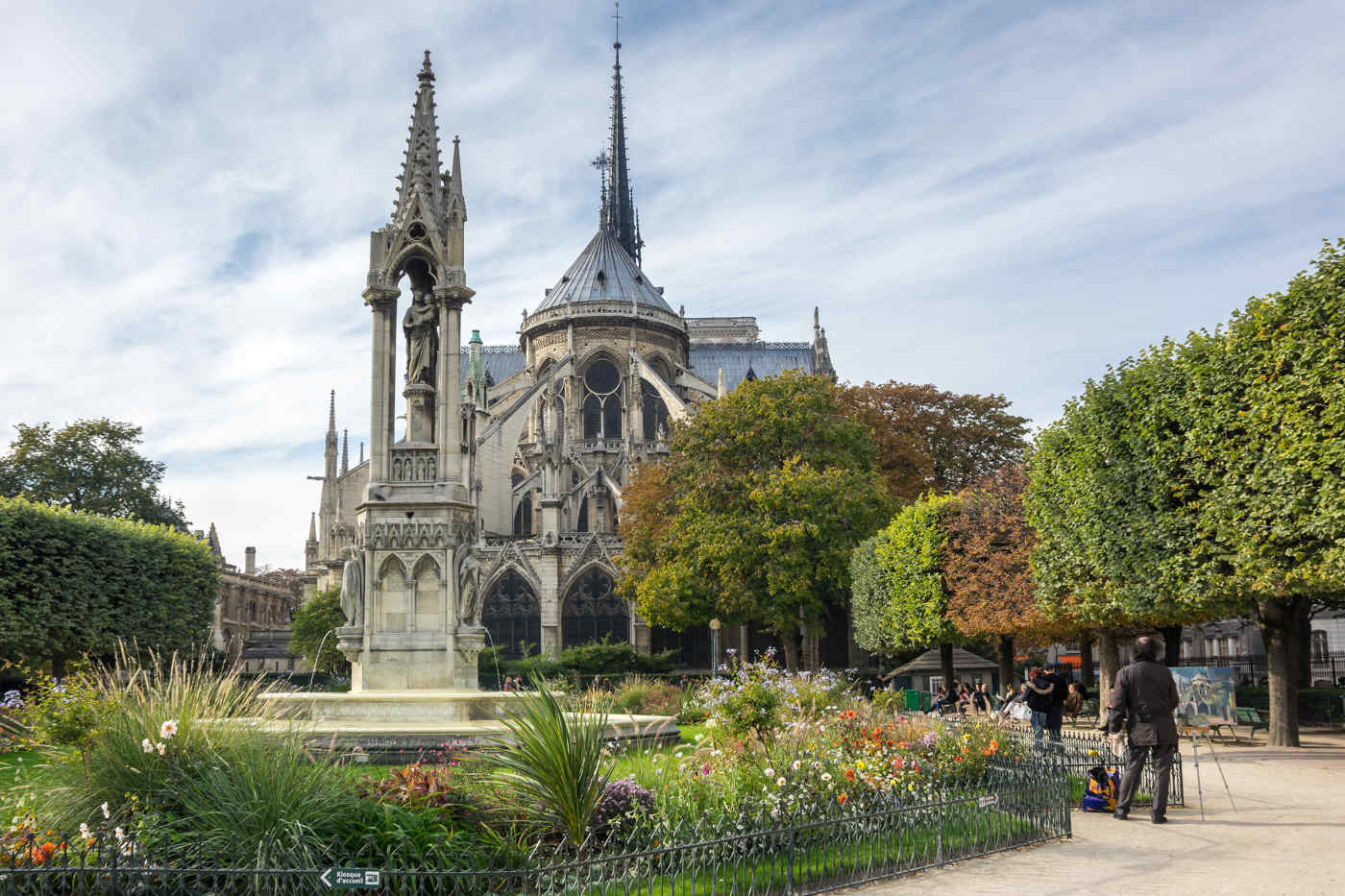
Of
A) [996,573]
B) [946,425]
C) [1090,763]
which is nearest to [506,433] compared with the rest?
[946,425]

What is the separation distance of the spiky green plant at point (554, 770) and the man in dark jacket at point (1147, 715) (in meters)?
5.65

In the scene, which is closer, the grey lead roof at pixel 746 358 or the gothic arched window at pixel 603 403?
the gothic arched window at pixel 603 403

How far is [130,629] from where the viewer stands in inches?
1152

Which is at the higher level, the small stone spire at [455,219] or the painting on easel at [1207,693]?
the small stone spire at [455,219]

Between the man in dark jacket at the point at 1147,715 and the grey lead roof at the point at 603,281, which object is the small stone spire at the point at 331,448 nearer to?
the grey lead roof at the point at 603,281

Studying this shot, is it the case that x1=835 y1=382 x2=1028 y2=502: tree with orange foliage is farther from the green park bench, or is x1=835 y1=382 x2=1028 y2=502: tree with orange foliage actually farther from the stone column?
the stone column

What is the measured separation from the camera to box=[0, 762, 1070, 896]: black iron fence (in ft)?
19.9

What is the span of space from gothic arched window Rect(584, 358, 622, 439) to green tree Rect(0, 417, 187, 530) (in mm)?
26518

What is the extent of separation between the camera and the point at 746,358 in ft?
291

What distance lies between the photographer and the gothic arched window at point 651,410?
65500 mm

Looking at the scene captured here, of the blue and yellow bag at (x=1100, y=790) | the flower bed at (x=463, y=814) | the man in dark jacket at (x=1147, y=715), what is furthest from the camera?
the blue and yellow bag at (x=1100, y=790)

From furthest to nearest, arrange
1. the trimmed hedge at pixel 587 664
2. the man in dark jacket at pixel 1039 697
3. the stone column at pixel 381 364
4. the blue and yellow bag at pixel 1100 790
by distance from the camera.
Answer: the trimmed hedge at pixel 587 664 < the man in dark jacket at pixel 1039 697 < the stone column at pixel 381 364 < the blue and yellow bag at pixel 1100 790

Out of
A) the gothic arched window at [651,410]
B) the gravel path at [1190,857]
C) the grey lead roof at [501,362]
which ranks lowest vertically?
the gravel path at [1190,857]

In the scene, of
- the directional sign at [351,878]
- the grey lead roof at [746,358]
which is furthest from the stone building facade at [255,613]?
the directional sign at [351,878]
